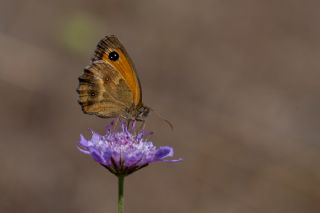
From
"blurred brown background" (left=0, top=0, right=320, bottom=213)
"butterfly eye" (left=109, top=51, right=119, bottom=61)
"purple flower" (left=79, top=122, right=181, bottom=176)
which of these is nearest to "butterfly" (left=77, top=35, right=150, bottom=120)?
"butterfly eye" (left=109, top=51, right=119, bottom=61)

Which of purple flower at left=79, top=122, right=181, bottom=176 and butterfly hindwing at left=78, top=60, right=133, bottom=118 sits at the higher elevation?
butterfly hindwing at left=78, top=60, right=133, bottom=118

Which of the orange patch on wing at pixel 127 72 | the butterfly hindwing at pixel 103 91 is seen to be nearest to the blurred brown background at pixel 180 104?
the butterfly hindwing at pixel 103 91

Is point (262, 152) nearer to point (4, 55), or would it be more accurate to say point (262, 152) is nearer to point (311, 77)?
point (311, 77)

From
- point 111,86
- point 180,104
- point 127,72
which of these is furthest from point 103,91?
point 180,104

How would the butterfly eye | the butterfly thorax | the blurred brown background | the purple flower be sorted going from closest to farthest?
the purple flower
the butterfly thorax
the butterfly eye
the blurred brown background

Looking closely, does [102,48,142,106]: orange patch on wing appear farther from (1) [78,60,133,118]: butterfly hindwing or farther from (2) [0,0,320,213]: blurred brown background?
(2) [0,0,320,213]: blurred brown background

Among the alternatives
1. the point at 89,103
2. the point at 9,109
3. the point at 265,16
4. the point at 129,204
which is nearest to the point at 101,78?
the point at 89,103

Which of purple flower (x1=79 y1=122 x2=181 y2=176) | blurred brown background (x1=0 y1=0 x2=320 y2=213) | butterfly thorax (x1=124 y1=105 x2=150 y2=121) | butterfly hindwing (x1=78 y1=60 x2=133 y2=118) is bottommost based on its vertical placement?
purple flower (x1=79 y1=122 x2=181 y2=176)
